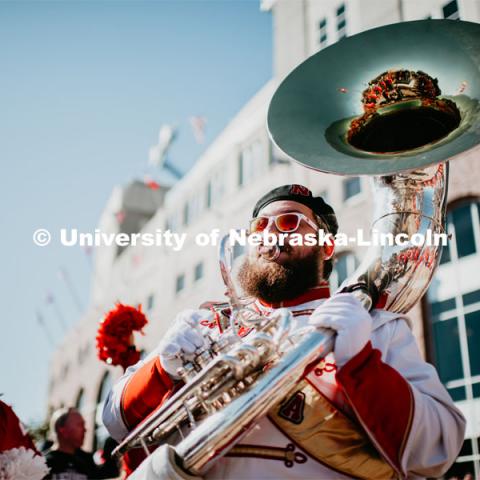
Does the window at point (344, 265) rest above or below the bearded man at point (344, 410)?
above

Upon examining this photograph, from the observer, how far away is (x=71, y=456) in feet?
19.7

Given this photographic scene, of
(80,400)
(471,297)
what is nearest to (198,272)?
(80,400)

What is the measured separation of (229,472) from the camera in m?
2.47

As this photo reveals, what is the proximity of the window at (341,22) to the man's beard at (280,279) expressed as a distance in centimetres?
1541

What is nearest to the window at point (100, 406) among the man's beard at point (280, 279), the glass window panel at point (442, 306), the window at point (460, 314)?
the glass window panel at point (442, 306)

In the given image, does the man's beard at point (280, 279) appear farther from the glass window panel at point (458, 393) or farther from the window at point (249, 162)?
the window at point (249, 162)

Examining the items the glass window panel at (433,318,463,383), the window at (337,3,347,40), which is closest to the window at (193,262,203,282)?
the window at (337,3,347,40)

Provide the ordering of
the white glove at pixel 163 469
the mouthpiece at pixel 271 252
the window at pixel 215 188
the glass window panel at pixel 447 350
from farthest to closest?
1. the window at pixel 215 188
2. the glass window panel at pixel 447 350
3. the mouthpiece at pixel 271 252
4. the white glove at pixel 163 469

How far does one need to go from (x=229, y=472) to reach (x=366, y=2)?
16073mm

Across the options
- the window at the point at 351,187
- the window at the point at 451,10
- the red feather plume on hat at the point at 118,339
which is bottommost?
the red feather plume on hat at the point at 118,339

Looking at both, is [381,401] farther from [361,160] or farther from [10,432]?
[10,432]

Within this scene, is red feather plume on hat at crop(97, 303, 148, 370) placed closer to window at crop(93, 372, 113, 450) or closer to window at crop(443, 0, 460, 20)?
window at crop(443, 0, 460, 20)

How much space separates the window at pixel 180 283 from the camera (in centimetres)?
2333

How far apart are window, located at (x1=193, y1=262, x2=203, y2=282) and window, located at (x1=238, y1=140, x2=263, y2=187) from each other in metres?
3.36
